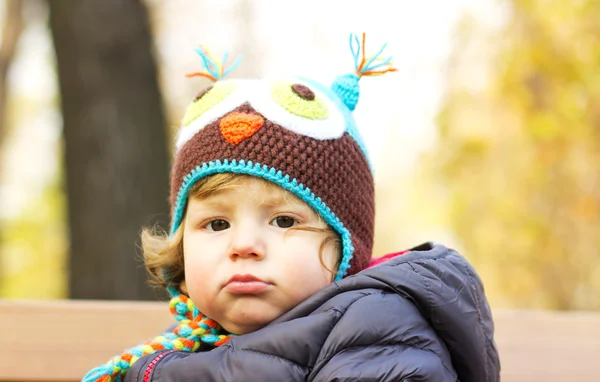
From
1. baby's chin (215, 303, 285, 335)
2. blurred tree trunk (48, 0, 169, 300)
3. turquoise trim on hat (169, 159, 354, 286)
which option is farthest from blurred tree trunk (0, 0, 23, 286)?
baby's chin (215, 303, 285, 335)

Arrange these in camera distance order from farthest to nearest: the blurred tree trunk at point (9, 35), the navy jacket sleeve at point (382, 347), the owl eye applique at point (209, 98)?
the blurred tree trunk at point (9, 35) < the owl eye applique at point (209, 98) < the navy jacket sleeve at point (382, 347)

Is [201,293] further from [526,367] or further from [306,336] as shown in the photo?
[526,367]

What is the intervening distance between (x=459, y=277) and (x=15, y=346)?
1.49m

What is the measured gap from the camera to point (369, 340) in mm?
1425

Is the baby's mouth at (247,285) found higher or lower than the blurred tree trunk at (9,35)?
lower

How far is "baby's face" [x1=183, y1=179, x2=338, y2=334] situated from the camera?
1544mm

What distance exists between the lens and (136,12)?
3.78 m

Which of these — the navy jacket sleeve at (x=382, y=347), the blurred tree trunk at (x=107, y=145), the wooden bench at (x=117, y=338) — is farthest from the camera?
the blurred tree trunk at (x=107, y=145)

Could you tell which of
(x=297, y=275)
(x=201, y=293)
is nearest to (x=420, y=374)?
(x=297, y=275)

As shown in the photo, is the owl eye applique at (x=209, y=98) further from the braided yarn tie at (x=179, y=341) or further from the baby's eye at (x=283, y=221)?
the braided yarn tie at (x=179, y=341)

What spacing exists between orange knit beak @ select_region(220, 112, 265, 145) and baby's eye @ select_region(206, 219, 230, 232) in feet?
0.63

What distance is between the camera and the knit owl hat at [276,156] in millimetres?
1607

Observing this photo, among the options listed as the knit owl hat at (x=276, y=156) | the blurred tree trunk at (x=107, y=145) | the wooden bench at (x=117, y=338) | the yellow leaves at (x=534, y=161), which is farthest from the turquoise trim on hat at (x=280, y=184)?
the yellow leaves at (x=534, y=161)

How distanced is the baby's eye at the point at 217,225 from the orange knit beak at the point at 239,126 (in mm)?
192
